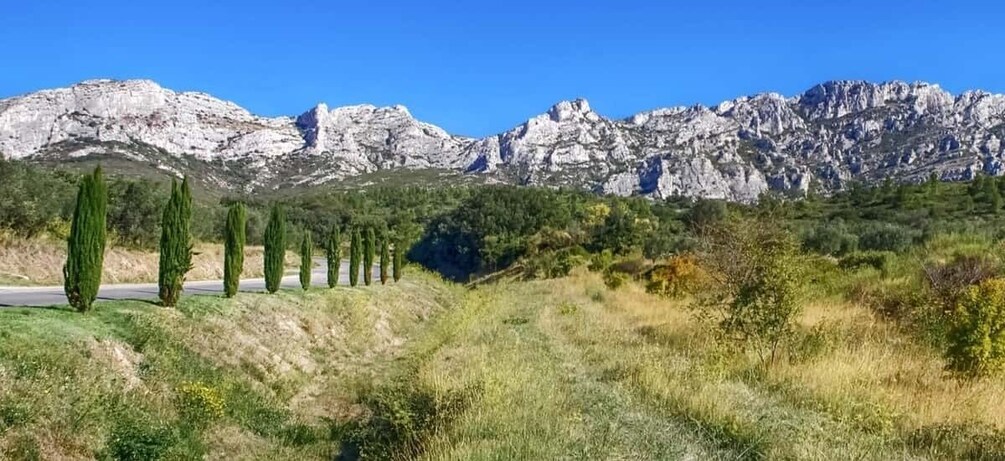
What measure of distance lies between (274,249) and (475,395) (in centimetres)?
1503

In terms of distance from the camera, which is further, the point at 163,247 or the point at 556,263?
the point at 556,263

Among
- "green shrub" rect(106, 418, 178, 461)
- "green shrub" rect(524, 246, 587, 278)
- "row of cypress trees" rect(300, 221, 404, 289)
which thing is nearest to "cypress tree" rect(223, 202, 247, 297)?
"row of cypress trees" rect(300, 221, 404, 289)

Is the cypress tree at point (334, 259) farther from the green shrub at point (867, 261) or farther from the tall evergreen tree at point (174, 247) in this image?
the green shrub at point (867, 261)

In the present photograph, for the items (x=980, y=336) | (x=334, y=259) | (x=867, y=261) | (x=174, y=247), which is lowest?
(x=980, y=336)

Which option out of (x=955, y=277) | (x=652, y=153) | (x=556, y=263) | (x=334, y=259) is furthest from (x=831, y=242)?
(x=652, y=153)

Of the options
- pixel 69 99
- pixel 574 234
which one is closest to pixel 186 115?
pixel 69 99

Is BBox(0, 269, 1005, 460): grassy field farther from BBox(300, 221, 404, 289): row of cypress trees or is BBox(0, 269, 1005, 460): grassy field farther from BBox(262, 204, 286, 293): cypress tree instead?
BBox(300, 221, 404, 289): row of cypress trees

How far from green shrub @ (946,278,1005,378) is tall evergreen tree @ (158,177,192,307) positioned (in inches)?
553

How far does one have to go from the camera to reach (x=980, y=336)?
980 centimetres

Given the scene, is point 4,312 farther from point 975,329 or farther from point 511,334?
point 975,329

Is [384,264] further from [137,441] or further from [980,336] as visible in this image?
[980,336]

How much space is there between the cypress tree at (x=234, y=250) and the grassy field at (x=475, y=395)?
3.37ft

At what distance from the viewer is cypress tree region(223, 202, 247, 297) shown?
18.1 meters

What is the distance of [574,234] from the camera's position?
71.8 meters
